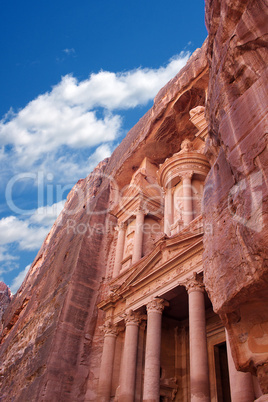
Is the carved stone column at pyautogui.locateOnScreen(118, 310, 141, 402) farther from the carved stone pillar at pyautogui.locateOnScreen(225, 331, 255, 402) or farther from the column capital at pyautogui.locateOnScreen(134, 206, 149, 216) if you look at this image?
the column capital at pyautogui.locateOnScreen(134, 206, 149, 216)

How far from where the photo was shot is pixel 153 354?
11070 mm

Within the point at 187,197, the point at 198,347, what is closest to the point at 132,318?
the point at 198,347

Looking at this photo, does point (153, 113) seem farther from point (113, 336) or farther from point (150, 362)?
point (150, 362)

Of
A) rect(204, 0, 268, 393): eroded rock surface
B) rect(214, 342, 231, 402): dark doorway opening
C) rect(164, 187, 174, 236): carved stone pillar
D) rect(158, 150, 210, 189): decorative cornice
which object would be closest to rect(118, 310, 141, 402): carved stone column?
rect(214, 342, 231, 402): dark doorway opening

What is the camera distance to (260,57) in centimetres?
522

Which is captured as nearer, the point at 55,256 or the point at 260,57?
the point at 260,57

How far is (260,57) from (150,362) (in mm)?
9268

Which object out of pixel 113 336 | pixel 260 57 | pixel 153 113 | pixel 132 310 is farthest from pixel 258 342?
pixel 153 113

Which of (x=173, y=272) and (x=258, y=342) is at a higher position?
(x=173, y=272)

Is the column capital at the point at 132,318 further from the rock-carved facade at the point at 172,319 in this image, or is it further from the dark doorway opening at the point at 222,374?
the dark doorway opening at the point at 222,374

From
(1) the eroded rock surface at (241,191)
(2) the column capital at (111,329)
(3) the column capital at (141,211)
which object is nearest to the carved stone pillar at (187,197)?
(3) the column capital at (141,211)

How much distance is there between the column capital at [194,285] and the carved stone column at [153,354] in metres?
1.63

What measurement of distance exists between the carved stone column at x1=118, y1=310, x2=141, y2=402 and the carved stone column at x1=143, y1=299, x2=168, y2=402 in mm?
1157

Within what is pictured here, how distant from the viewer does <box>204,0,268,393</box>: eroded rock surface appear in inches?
166
